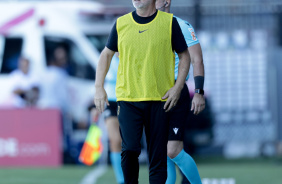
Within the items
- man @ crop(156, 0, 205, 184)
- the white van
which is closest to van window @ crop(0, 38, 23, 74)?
the white van

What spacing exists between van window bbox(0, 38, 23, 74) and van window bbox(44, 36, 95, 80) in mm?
578

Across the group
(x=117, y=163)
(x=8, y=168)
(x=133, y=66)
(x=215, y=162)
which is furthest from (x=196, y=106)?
(x=215, y=162)

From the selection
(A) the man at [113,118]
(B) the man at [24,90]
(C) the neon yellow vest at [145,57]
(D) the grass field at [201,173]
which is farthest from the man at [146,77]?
(B) the man at [24,90]

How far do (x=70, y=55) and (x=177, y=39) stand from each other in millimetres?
9214

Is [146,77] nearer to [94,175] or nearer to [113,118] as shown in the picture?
[113,118]

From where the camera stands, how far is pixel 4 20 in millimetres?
15180

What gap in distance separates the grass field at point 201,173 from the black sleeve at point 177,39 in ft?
12.9

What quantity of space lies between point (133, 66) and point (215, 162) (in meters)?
9.53

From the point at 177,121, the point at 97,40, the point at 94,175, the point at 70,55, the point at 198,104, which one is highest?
the point at 97,40

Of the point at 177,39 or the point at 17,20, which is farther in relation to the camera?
the point at 17,20

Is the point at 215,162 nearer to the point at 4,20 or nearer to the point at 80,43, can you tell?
the point at 80,43

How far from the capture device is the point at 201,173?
482 inches

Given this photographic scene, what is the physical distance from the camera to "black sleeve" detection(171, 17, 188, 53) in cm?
618

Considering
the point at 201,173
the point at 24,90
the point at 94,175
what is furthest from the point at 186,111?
the point at 24,90
